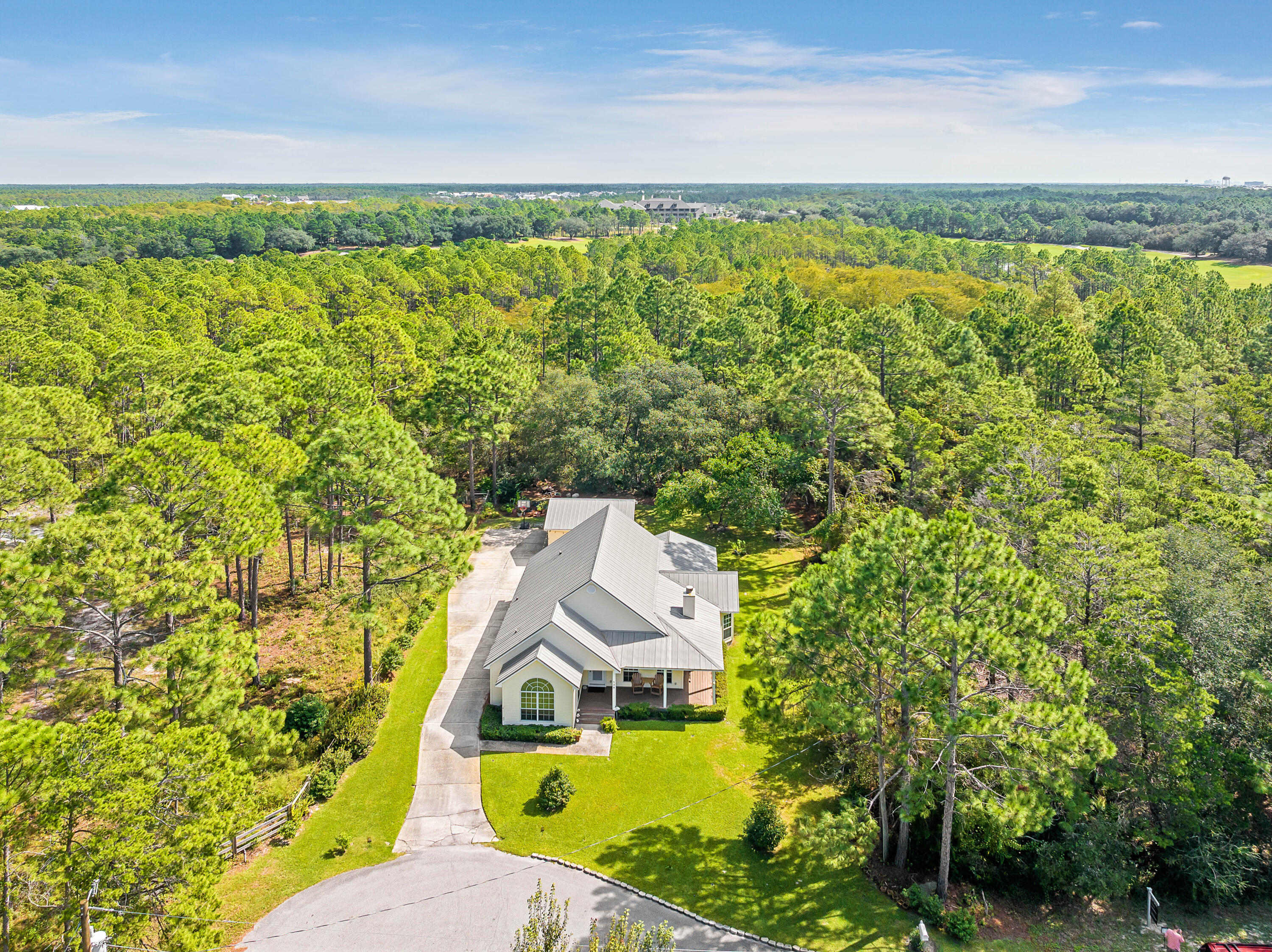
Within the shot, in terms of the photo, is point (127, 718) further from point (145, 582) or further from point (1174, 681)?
point (1174, 681)

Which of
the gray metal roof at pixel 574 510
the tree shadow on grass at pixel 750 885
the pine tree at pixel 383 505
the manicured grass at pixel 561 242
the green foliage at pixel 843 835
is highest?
the manicured grass at pixel 561 242

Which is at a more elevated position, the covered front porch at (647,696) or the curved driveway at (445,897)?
the covered front porch at (647,696)

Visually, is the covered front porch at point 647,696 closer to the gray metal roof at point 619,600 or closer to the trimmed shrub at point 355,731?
the gray metal roof at point 619,600

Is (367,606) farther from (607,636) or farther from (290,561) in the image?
(290,561)

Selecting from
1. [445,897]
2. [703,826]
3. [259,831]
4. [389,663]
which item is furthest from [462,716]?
[703,826]

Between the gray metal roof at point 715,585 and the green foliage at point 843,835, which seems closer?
the green foliage at point 843,835

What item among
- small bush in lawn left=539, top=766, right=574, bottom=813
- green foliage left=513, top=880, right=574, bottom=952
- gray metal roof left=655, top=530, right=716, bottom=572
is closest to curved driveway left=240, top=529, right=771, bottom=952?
small bush in lawn left=539, top=766, right=574, bottom=813

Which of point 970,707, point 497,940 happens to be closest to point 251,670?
point 497,940

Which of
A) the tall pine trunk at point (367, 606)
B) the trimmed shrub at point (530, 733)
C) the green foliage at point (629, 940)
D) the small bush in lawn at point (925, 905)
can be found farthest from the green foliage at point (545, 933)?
the tall pine trunk at point (367, 606)
